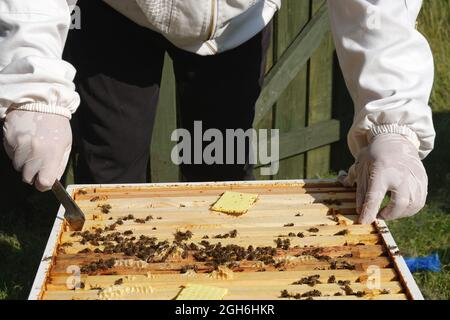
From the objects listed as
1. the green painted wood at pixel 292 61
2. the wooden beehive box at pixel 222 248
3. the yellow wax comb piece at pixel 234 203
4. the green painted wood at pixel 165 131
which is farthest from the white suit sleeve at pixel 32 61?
the green painted wood at pixel 292 61

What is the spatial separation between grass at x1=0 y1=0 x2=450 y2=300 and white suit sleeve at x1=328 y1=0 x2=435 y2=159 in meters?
1.89

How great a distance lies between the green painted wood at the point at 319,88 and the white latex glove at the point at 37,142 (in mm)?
3046

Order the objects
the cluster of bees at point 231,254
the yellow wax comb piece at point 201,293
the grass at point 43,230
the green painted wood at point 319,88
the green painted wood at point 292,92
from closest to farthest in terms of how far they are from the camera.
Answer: the yellow wax comb piece at point 201,293, the cluster of bees at point 231,254, the grass at point 43,230, the green painted wood at point 292,92, the green painted wood at point 319,88

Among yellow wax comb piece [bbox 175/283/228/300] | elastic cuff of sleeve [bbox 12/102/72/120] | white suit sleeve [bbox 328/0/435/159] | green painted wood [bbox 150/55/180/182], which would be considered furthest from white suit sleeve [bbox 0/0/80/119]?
green painted wood [bbox 150/55/180/182]

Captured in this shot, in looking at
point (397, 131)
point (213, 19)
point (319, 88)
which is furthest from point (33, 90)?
point (319, 88)

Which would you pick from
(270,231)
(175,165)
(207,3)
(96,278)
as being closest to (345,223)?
(270,231)

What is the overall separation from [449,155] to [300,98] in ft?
4.92

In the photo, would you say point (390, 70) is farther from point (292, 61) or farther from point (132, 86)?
point (292, 61)

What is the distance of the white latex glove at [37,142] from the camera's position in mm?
2469

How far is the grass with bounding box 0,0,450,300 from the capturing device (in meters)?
4.33

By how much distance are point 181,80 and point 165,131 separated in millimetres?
1438

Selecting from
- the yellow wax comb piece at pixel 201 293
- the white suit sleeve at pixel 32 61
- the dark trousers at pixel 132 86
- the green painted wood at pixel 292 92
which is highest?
the green painted wood at pixel 292 92

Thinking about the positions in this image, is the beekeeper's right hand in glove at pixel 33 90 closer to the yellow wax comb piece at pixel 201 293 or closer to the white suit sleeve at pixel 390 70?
the yellow wax comb piece at pixel 201 293

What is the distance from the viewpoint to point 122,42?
3.26 metres
